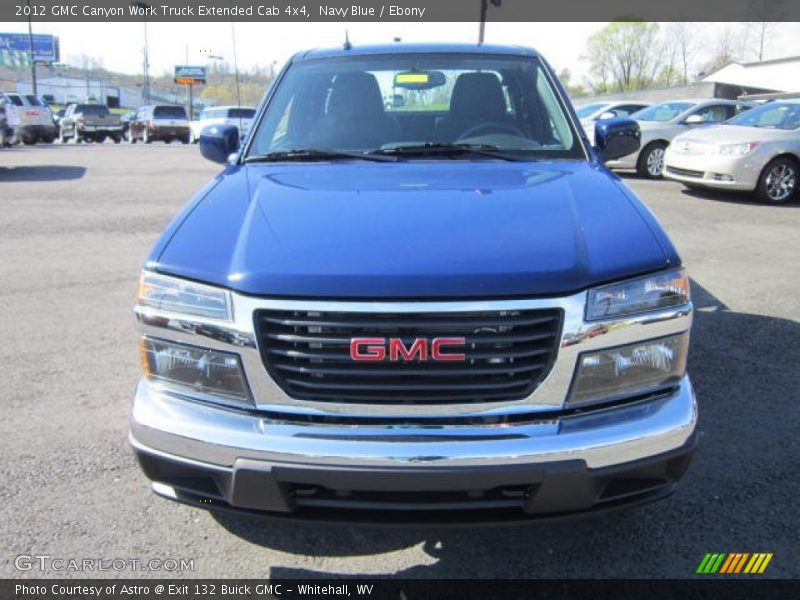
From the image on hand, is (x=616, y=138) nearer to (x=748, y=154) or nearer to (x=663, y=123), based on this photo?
(x=748, y=154)

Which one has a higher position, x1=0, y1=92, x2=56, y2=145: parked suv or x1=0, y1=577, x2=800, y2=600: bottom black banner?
x1=0, y1=92, x2=56, y2=145: parked suv

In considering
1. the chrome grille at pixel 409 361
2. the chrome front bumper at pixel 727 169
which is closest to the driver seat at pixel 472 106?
the chrome grille at pixel 409 361

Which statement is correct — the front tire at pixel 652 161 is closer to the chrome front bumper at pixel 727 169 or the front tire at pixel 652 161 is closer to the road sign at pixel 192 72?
the chrome front bumper at pixel 727 169

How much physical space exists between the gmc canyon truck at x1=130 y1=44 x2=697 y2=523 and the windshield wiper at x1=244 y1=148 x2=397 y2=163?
79cm

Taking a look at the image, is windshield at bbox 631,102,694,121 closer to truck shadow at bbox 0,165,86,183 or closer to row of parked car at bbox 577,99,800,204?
row of parked car at bbox 577,99,800,204

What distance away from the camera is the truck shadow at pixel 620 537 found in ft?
8.41

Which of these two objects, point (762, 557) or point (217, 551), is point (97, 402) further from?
point (762, 557)

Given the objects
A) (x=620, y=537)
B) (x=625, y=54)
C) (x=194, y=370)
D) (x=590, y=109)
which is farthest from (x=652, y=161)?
(x=625, y=54)

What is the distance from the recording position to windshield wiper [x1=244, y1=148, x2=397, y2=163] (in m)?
3.26

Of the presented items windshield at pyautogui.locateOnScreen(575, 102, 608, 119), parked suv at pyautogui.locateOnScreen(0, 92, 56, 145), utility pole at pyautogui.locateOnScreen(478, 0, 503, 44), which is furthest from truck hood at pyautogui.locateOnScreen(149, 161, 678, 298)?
parked suv at pyautogui.locateOnScreen(0, 92, 56, 145)

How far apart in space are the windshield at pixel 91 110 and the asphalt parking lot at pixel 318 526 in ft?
102

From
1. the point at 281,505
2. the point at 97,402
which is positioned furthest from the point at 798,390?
the point at 97,402

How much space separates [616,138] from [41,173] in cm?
1452

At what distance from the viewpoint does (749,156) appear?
10750 mm
